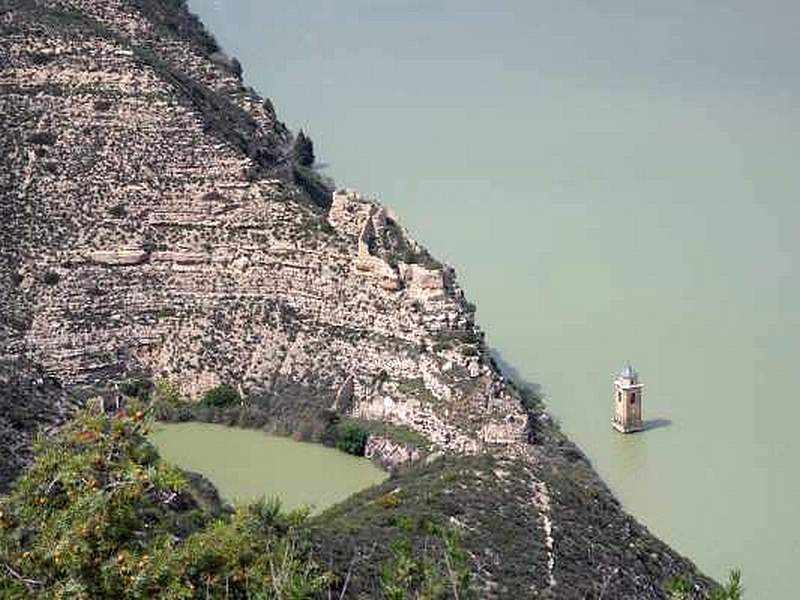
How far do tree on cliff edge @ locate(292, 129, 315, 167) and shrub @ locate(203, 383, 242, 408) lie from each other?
14774mm

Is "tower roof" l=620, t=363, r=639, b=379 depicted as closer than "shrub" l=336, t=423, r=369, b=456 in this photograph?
No

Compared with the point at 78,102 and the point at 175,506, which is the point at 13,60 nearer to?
the point at 78,102

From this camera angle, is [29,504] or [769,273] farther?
[769,273]

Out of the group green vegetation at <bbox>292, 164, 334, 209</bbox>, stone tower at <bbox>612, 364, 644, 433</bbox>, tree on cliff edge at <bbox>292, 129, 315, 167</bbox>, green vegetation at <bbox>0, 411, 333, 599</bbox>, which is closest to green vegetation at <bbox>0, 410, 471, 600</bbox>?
green vegetation at <bbox>0, 411, 333, 599</bbox>

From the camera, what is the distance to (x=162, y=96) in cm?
2769

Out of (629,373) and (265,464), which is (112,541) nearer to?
(265,464)

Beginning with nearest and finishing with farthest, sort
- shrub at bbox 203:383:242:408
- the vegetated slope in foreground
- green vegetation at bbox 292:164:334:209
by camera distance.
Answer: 1. the vegetated slope in foreground
2. shrub at bbox 203:383:242:408
3. green vegetation at bbox 292:164:334:209

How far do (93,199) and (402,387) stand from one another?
652cm

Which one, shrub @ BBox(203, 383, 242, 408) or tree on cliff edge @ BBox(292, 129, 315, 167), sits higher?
tree on cliff edge @ BBox(292, 129, 315, 167)

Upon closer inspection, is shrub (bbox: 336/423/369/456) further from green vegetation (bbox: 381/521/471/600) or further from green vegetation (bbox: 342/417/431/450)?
green vegetation (bbox: 381/521/471/600)

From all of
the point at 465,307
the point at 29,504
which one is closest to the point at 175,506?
the point at 29,504

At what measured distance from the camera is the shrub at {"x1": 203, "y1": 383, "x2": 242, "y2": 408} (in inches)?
974

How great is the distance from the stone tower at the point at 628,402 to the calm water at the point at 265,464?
14.8ft

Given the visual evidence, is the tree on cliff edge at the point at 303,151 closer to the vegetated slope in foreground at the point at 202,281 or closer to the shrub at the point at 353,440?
the vegetated slope in foreground at the point at 202,281
